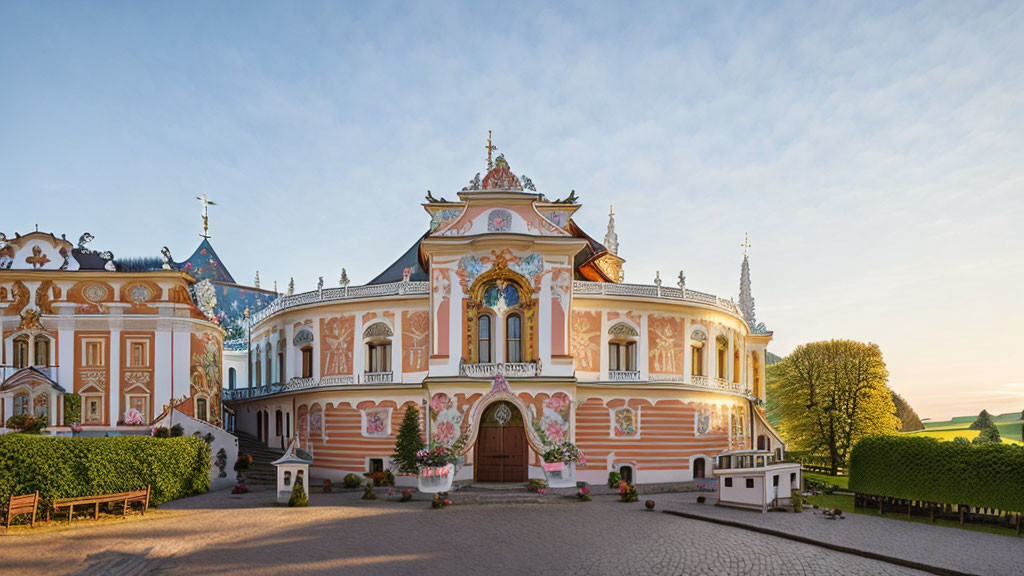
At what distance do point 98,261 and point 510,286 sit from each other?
22205 millimetres

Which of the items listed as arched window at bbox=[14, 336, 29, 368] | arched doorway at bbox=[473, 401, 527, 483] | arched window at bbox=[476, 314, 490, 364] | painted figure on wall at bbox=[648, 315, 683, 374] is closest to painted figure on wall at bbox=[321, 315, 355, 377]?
arched window at bbox=[476, 314, 490, 364]

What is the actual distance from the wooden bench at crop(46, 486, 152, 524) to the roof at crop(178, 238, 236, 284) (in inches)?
1641

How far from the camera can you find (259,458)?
4134 centimetres

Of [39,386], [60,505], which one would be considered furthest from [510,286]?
[39,386]

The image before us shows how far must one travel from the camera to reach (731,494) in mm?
30297

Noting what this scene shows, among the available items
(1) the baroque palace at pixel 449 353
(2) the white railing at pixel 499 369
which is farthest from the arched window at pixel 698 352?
(2) the white railing at pixel 499 369

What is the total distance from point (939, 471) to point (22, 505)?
104 ft

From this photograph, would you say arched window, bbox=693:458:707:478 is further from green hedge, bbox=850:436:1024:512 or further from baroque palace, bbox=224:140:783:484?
green hedge, bbox=850:436:1024:512

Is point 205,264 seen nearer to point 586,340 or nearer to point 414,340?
point 414,340

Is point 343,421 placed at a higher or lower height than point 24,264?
lower

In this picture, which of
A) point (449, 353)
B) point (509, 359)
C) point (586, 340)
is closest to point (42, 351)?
point (449, 353)

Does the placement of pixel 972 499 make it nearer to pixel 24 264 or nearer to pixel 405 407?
pixel 405 407

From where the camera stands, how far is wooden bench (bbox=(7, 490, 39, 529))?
77.5ft

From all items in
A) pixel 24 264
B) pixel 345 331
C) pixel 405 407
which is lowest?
pixel 405 407
